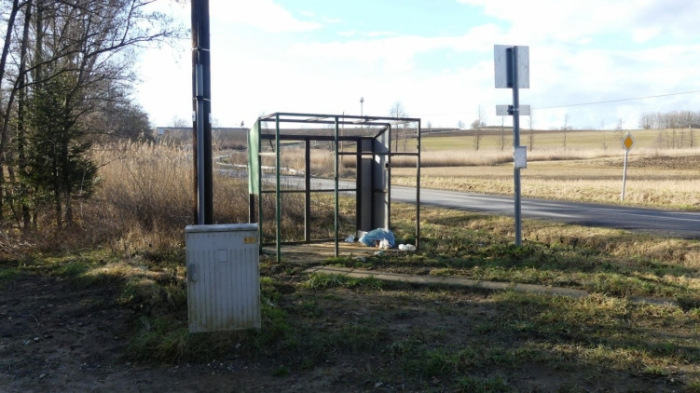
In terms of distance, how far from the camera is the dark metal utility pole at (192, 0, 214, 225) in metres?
7.12

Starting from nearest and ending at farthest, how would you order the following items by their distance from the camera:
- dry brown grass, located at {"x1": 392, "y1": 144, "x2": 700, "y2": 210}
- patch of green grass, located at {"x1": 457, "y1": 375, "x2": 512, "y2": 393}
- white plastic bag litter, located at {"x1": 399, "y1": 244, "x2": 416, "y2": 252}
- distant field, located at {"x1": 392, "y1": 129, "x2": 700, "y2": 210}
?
patch of green grass, located at {"x1": 457, "y1": 375, "x2": 512, "y2": 393}, white plastic bag litter, located at {"x1": 399, "y1": 244, "x2": 416, "y2": 252}, dry brown grass, located at {"x1": 392, "y1": 144, "x2": 700, "y2": 210}, distant field, located at {"x1": 392, "y1": 129, "x2": 700, "y2": 210}

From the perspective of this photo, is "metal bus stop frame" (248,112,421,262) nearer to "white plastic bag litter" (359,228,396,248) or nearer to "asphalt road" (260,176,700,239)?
"white plastic bag litter" (359,228,396,248)

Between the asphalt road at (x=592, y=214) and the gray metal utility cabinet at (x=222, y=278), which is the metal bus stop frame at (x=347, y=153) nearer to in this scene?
the asphalt road at (x=592, y=214)

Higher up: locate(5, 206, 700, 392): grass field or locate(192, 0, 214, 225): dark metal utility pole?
locate(192, 0, 214, 225): dark metal utility pole

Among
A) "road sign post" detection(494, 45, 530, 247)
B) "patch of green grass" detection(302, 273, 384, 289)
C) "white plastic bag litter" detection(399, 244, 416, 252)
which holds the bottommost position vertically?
"patch of green grass" detection(302, 273, 384, 289)

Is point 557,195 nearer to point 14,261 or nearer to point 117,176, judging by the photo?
point 117,176

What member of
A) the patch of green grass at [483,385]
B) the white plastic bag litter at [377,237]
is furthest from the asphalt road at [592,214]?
the patch of green grass at [483,385]

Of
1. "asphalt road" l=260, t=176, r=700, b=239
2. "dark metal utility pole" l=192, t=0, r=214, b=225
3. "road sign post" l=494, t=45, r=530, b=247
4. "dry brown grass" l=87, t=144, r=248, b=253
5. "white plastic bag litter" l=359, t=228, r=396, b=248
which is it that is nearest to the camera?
"dark metal utility pole" l=192, t=0, r=214, b=225

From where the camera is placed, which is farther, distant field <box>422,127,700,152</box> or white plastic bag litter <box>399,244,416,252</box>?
distant field <box>422,127,700,152</box>

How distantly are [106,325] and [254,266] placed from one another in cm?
193

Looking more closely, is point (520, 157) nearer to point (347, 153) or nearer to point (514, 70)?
point (514, 70)

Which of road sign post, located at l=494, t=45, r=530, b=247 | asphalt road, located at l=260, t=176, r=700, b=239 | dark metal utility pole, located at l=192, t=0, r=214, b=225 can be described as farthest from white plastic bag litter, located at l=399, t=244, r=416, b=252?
dark metal utility pole, located at l=192, t=0, r=214, b=225

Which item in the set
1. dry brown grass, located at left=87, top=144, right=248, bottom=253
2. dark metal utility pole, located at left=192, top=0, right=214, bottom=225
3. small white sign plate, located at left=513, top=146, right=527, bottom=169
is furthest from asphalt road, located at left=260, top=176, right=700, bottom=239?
dark metal utility pole, located at left=192, top=0, right=214, bottom=225

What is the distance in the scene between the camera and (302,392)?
4457 mm
